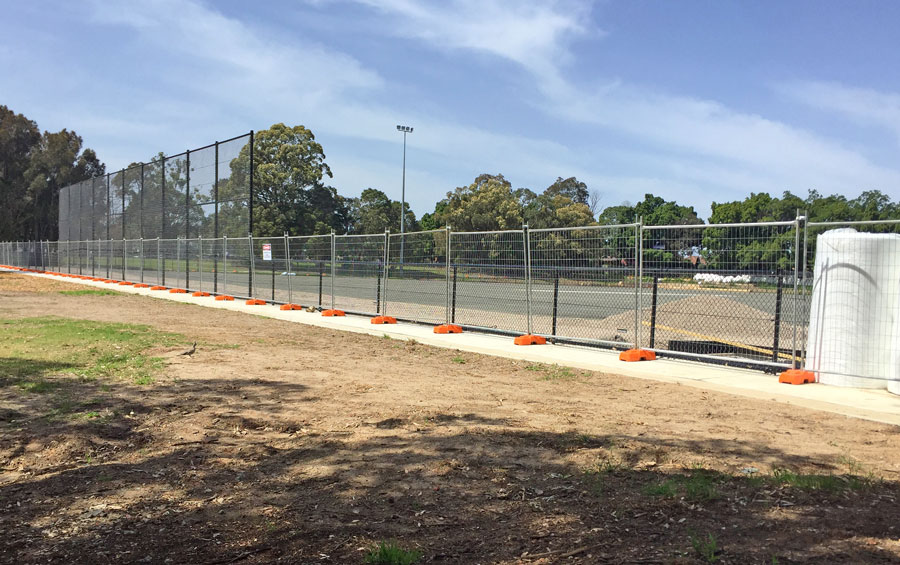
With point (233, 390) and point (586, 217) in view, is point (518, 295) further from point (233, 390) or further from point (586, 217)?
point (586, 217)

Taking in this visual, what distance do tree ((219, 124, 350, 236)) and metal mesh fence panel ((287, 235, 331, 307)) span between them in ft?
143

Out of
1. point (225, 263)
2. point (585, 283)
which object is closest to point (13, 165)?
point (225, 263)

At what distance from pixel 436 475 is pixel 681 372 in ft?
18.2

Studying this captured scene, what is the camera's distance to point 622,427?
593 cm

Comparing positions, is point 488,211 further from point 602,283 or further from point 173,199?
point 602,283

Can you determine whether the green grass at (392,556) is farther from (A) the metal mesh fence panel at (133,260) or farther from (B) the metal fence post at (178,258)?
(A) the metal mesh fence panel at (133,260)

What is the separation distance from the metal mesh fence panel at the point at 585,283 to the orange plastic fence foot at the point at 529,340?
0.31 metres

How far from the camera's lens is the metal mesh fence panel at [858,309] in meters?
7.78

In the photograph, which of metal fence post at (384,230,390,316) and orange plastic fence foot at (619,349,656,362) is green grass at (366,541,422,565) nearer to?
orange plastic fence foot at (619,349,656,362)

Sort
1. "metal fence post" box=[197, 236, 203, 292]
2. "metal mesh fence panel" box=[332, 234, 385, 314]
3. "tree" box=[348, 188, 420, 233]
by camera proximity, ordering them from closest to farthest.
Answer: "metal mesh fence panel" box=[332, 234, 385, 314]
"metal fence post" box=[197, 236, 203, 292]
"tree" box=[348, 188, 420, 233]

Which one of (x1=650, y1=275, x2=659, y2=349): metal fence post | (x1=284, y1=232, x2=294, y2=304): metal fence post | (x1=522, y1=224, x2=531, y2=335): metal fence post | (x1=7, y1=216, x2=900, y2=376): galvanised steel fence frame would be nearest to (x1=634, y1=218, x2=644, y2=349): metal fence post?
(x1=7, y1=216, x2=900, y2=376): galvanised steel fence frame

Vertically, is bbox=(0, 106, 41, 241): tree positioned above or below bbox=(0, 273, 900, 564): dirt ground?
above

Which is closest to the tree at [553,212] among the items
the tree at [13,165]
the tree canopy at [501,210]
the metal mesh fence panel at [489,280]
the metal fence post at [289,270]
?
the tree canopy at [501,210]

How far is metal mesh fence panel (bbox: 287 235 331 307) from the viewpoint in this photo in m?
18.5
